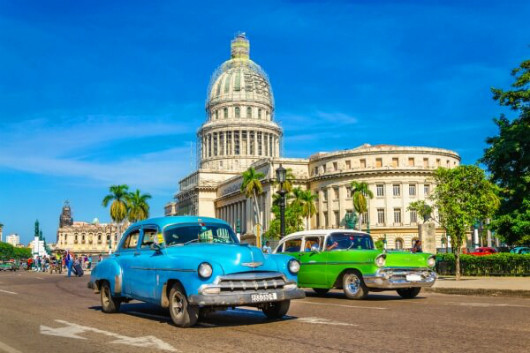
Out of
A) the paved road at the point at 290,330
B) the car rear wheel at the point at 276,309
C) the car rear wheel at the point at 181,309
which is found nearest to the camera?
the paved road at the point at 290,330

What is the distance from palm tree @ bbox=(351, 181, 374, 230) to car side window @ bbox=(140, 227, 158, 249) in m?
67.6

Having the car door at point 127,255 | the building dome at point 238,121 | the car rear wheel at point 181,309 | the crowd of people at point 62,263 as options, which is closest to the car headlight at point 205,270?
the car rear wheel at point 181,309

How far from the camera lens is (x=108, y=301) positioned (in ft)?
38.8

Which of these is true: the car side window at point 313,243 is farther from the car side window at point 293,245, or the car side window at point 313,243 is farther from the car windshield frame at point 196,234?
the car windshield frame at point 196,234

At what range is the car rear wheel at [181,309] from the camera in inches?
360

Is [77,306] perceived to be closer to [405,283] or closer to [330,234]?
[330,234]

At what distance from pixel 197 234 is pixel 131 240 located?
70.9 inches

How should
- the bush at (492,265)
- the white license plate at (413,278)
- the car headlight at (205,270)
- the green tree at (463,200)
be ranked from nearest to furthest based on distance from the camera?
the car headlight at (205,270) → the white license plate at (413,278) → the bush at (492,265) → the green tree at (463,200)

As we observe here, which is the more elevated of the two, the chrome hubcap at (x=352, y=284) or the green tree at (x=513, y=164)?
the green tree at (x=513, y=164)

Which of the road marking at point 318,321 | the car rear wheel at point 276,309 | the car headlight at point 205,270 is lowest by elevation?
the road marking at point 318,321

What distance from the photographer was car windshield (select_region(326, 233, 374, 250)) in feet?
51.1

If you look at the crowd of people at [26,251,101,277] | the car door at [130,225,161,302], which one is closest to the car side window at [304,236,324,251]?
the car door at [130,225,161,302]

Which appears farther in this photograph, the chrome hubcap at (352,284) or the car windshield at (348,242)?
the car windshield at (348,242)

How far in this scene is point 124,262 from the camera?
37.1 feet
